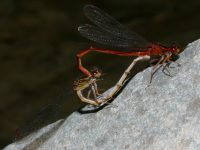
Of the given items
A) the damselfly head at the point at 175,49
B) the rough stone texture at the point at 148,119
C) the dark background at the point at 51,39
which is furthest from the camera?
the dark background at the point at 51,39

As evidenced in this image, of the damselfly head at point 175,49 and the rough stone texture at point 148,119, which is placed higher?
the damselfly head at point 175,49

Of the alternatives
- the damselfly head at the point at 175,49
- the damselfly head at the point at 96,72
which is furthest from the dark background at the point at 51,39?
the damselfly head at the point at 175,49

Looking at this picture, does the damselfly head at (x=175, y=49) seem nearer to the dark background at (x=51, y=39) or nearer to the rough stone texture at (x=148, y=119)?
the rough stone texture at (x=148, y=119)

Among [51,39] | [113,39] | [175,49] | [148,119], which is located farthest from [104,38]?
[51,39]

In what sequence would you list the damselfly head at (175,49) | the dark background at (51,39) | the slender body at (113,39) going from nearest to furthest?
1. the damselfly head at (175,49)
2. the slender body at (113,39)
3. the dark background at (51,39)

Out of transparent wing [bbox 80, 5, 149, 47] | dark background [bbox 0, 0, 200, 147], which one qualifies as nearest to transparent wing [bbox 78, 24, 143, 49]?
transparent wing [bbox 80, 5, 149, 47]

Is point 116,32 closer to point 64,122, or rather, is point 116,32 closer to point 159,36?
point 64,122

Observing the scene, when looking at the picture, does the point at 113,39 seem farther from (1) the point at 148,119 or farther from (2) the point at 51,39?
(2) the point at 51,39

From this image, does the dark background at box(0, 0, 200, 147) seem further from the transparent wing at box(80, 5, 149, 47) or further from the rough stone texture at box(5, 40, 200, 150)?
the rough stone texture at box(5, 40, 200, 150)
